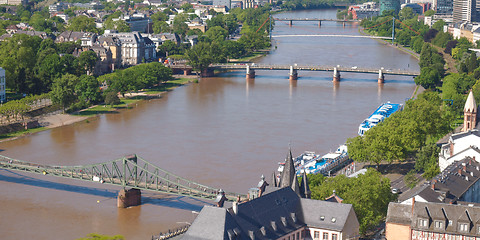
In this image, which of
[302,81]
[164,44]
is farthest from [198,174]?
[164,44]

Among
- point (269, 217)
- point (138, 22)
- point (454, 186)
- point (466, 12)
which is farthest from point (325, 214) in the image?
point (466, 12)

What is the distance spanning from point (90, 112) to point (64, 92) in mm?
3023

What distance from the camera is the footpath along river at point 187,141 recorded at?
46531 mm

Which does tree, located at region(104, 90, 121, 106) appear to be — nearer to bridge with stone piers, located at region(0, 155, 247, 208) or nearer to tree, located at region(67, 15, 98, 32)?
bridge with stone piers, located at region(0, 155, 247, 208)

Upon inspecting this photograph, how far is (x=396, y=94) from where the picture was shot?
291ft

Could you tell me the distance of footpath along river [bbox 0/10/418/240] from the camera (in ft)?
153

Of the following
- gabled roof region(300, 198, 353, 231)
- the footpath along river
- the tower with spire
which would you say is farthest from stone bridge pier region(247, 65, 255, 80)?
gabled roof region(300, 198, 353, 231)

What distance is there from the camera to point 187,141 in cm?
6500

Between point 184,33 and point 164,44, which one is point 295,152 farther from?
point 184,33

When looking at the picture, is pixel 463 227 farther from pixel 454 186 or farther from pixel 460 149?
pixel 460 149

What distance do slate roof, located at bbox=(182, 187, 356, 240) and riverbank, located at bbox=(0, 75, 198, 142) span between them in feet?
115

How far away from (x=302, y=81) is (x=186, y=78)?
1432 centimetres

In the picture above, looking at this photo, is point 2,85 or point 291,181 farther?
point 2,85

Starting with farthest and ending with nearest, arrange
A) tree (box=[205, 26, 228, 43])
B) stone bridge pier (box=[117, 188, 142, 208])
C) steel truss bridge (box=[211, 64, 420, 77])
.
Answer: tree (box=[205, 26, 228, 43])
steel truss bridge (box=[211, 64, 420, 77])
stone bridge pier (box=[117, 188, 142, 208])
